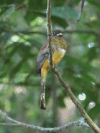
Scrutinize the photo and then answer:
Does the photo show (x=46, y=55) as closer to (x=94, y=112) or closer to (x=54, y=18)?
(x=54, y=18)

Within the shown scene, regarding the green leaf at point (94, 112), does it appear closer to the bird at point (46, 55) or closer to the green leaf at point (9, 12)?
the bird at point (46, 55)

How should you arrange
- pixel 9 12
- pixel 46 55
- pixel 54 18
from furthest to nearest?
pixel 54 18 < pixel 46 55 < pixel 9 12

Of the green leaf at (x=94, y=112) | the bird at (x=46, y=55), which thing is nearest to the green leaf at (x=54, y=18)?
the bird at (x=46, y=55)

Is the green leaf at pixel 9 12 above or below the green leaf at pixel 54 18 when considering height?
above

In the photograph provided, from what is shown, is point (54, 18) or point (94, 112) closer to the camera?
point (94, 112)

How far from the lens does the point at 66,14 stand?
2.33 m

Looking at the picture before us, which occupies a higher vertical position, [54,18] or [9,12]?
[9,12]

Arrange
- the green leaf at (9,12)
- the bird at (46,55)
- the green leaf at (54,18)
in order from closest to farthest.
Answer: the green leaf at (9,12), the bird at (46,55), the green leaf at (54,18)

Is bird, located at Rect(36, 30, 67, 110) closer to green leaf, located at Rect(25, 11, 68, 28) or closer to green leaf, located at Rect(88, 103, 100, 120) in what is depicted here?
green leaf, located at Rect(25, 11, 68, 28)

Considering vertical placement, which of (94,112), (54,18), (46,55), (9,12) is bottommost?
(94,112)

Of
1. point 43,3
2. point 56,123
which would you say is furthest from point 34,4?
point 56,123

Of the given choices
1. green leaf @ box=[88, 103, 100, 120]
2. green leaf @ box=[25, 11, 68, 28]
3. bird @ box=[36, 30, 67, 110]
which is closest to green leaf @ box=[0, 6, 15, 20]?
green leaf @ box=[25, 11, 68, 28]

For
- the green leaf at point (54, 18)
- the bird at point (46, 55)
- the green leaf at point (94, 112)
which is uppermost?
the green leaf at point (54, 18)

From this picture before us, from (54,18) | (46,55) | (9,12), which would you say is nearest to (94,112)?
(46,55)
